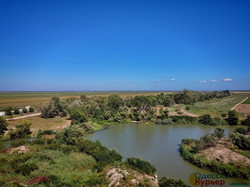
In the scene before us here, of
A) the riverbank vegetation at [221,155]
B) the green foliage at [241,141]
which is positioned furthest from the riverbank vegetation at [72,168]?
the green foliage at [241,141]

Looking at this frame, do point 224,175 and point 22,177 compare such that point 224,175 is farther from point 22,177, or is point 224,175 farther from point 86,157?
point 22,177

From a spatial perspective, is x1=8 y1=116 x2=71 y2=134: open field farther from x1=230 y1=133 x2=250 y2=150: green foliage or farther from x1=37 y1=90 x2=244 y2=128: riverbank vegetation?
x1=230 y1=133 x2=250 y2=150: green foliage

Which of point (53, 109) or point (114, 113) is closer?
point (114, 113)

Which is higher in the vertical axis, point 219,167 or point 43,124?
point 219,167

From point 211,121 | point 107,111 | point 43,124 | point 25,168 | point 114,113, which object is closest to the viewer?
point 25,168

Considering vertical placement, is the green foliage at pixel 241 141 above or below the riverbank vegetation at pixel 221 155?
above

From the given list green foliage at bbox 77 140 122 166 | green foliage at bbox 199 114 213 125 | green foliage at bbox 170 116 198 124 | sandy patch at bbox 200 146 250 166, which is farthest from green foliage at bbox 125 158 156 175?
green foliage at bbox 199 114 213 125

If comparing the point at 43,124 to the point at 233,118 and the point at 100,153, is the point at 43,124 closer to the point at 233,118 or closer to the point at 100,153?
the point at 100,153

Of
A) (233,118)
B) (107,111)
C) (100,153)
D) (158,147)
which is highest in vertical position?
(107,111)

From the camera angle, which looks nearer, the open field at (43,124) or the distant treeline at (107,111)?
the open field at (43,124)

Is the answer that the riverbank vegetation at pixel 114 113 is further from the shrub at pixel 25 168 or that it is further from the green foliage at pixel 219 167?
the green foliage at pixel 219 167

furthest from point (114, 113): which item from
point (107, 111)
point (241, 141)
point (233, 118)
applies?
point (241, 141)
